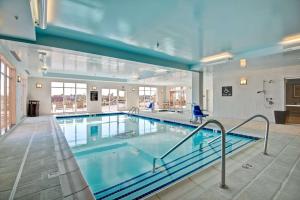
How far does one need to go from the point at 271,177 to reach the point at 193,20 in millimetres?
2945

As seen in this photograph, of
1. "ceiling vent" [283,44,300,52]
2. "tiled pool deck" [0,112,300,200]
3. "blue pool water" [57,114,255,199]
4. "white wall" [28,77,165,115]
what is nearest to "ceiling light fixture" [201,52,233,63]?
"ceiling vent" [283,44,300,52]

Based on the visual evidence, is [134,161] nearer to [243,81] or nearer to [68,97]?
[243,81]

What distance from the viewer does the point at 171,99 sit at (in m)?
18.6

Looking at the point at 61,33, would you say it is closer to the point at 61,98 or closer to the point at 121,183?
the point at 121,183

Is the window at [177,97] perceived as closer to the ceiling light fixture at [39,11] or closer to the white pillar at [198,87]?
the white pillar at [198,87]

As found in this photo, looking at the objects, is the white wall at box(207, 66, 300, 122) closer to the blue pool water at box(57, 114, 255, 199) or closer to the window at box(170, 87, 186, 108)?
the blue pool water at box(57, 114, 255, 199)

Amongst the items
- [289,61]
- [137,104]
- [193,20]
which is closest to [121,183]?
[193,20]

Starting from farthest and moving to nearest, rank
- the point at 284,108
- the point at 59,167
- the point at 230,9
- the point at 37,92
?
the point at 37,92
the point at 284,108
the point at 230,9
the point at 59,167

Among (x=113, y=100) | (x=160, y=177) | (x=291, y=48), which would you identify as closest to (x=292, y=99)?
(x=291, y=48)

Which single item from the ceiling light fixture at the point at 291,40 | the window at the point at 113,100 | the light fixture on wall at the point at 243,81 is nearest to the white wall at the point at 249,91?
the light fixture on wall at the point at 243,81

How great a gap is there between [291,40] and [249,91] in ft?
12.9

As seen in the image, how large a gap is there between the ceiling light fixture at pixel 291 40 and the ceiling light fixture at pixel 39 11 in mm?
5271

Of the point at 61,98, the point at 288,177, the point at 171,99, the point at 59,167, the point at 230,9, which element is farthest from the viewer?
the point at 171,99

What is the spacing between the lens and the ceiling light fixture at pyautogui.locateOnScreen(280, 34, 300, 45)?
3.98 metres
